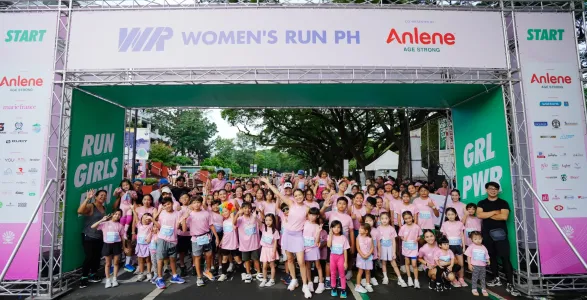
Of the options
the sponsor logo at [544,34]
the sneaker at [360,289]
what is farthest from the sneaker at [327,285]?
the sponsor logo at [544,34]

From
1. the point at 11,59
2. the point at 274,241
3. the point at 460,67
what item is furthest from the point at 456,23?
the point at 11,59

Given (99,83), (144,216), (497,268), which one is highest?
(99,83)

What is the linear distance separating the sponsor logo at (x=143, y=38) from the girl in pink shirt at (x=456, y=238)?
598 cm

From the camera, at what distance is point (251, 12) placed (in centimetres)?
551

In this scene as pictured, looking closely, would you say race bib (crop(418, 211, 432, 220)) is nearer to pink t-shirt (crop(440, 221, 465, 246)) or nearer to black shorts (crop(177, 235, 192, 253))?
pink t-shirt (crop(440, 221, 465, 246))

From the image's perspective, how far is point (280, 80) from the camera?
5.38 metres

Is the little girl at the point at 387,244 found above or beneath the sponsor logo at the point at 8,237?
beneath

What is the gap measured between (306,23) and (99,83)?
3.82 meters

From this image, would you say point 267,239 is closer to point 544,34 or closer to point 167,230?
point 167,230

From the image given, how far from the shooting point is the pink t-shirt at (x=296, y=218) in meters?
5.08

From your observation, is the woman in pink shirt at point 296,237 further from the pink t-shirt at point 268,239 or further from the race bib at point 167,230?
the race bib at point 167,230

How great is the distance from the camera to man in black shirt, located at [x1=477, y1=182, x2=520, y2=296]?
17.0ft

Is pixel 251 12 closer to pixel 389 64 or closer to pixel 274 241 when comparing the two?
pixel 389 64

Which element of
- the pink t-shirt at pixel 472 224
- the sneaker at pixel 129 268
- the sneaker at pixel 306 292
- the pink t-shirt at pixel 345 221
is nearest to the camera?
the sneaker at pixel 306 292
